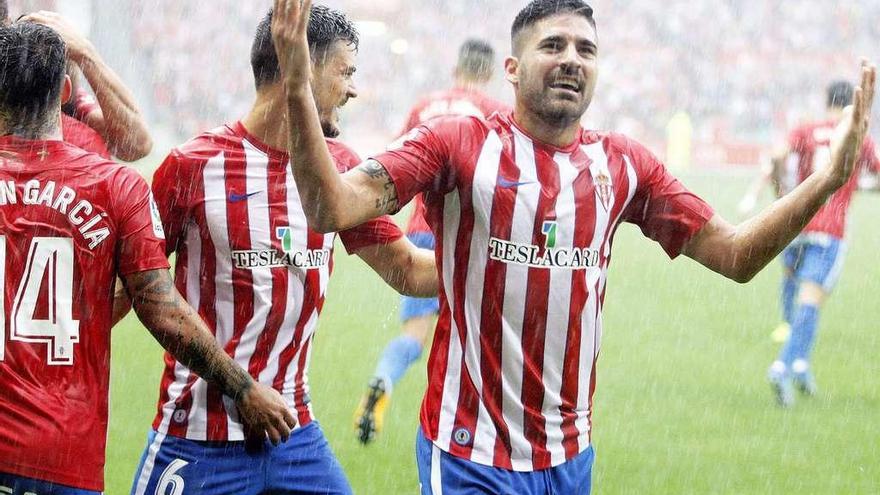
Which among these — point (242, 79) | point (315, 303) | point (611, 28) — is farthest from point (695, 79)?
point (315, 303)

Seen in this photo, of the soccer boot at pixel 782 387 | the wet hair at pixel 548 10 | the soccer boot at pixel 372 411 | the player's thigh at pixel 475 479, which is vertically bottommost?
the soccer boot at pixel 372 411

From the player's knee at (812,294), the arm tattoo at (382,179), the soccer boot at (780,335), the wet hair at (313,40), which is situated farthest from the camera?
the soccer boot at (780,335)

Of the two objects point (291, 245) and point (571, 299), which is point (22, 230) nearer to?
point (291, 245)

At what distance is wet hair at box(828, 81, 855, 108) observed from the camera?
856 cm

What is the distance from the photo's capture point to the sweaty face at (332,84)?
11.5 ft

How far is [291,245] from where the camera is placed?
3.49m

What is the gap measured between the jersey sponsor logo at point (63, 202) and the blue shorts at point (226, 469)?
32.3 inches

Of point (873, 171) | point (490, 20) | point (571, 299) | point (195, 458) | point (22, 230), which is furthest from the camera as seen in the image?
point (490, 20)

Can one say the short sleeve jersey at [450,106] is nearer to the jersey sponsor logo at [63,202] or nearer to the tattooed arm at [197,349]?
the tattooed arm at [197,349]

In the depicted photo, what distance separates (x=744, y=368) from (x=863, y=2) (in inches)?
1397

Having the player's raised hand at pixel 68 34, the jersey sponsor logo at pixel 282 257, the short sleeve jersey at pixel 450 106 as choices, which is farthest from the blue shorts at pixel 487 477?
the short sleeve jersey at pixel 450 106

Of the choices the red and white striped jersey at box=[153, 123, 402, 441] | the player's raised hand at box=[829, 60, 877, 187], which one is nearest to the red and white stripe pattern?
the red and white striped jersey at box=[153, 123, 402, 441]

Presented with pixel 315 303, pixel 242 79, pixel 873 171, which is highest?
pixel 242 79

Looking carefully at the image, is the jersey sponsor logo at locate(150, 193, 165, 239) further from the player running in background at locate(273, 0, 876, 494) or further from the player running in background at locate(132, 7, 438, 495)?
the player running in background at locate(273, 0, 876, 494)
